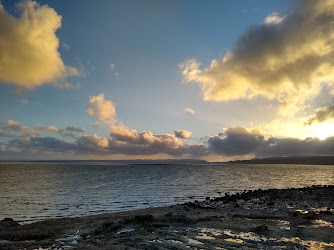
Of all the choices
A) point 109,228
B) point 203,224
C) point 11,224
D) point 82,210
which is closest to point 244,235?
point 203,224

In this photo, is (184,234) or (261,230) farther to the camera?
(261,230)

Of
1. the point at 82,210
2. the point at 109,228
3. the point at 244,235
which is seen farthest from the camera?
the point at 82,210

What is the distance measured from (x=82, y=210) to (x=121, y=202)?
26.7ft

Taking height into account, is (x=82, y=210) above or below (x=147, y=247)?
below

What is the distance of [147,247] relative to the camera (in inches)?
541

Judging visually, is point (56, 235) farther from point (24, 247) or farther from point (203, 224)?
point (203, 224)

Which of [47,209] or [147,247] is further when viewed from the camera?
[47,209]

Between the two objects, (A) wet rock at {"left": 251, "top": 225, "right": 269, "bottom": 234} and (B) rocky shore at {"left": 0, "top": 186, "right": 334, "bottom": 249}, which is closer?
(B) rocky shore at {"left": 0, "top": 186, "right": 334, "bottom": 249}

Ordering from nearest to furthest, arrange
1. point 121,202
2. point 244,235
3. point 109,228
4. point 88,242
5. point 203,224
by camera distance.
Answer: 1. point 88,242
2. point 244,235
3. point 109,228
4. point 203,224
5. point 121,202

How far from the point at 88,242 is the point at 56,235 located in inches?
153

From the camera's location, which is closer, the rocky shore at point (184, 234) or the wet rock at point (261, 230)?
the rocky shore at point (184, 234)

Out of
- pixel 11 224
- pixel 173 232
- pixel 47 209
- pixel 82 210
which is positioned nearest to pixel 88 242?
pixel 173 232

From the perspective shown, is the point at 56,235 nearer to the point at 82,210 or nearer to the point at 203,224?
the point at 203,224

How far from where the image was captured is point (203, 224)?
67.3 feet
